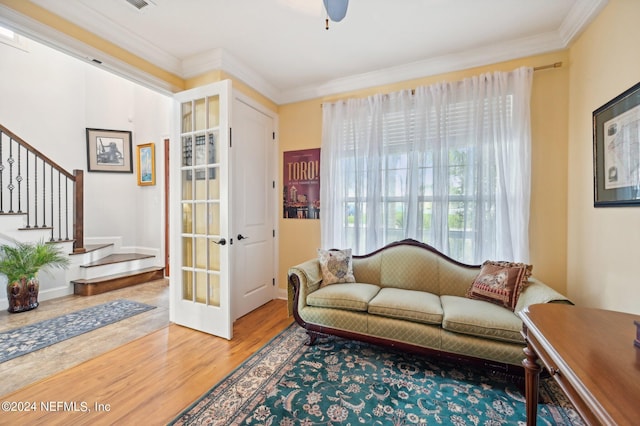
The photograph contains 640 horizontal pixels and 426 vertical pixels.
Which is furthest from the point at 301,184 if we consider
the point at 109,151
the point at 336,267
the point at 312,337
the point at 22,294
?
the point at 109,151

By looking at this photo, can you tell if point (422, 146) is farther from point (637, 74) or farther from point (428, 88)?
point (637, 74)

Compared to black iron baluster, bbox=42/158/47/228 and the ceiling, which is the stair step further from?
the ceiling

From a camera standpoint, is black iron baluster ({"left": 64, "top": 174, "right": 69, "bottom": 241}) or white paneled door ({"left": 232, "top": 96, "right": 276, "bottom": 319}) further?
black iron baluster ({"left": 64, "top": 174, "right": 69, "bottom": 241})

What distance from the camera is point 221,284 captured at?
96.8 inches

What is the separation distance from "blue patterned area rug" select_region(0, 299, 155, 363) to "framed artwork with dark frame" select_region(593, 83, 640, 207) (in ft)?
15.1

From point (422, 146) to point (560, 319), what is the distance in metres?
1.95

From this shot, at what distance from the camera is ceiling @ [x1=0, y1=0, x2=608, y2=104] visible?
6.37 feet

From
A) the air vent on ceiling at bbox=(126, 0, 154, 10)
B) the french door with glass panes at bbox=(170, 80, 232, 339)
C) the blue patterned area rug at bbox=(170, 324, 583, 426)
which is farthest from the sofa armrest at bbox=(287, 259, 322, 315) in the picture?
the air vent on ceiling at bbox=(126, 0, 154, 10)

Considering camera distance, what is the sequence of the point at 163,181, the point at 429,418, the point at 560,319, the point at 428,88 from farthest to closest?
1. the point at 163,181
2. the point at 428,88
3. the point at 429,418
4. the point at 560,319

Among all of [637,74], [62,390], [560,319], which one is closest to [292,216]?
[62,390]

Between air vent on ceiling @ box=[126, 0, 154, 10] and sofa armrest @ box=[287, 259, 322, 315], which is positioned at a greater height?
air vent on ceiling @ box=[126, 0, 154, 10]

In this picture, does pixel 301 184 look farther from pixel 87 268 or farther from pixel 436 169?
pixel 87 268

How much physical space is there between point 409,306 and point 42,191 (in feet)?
18.3

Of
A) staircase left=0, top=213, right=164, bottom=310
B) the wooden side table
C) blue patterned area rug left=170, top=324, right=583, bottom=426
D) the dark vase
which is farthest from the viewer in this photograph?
staircase left=0, top=213, right=164, bottom=310
